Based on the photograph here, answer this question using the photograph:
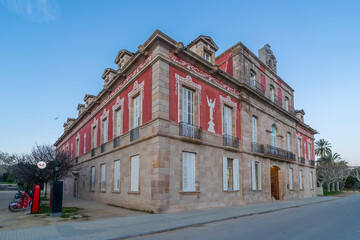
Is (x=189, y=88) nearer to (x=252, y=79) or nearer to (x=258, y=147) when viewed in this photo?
(x=258, y=147)

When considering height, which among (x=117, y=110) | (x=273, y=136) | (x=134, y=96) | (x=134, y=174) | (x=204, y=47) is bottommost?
(x=134, y=174)

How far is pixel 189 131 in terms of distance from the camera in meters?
14.0

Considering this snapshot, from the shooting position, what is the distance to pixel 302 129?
104 feet

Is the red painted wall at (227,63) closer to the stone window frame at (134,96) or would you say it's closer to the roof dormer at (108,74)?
the stone window frame at (134,96)

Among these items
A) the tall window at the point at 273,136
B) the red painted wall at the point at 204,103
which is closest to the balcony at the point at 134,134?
the red painted wall at the point at 204,103

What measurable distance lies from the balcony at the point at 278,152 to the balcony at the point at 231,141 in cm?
447

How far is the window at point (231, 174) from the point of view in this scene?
16.1 meters

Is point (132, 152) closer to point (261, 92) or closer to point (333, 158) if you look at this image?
point (261, 92)

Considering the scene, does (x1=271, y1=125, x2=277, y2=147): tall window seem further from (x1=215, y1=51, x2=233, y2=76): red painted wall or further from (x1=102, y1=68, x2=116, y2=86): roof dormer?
(x1=102, y1=68, x2=116, y2=86): roof dormer

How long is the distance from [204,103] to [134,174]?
→ 19.2 ft

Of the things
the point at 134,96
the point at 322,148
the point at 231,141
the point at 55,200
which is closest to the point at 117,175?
the point at 134,96

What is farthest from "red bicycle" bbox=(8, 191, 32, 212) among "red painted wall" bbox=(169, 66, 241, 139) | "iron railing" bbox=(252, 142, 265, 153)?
"iron railing" bbox=(252, 142, 265, 153)

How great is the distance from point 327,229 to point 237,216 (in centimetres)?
381

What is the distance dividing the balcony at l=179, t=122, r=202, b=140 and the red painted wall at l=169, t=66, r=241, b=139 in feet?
1.48
